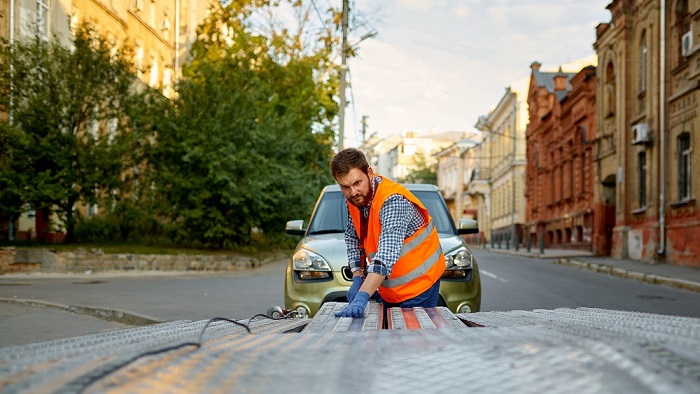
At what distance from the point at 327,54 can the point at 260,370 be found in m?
35.9

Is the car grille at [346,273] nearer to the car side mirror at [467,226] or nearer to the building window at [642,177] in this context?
the car side mirror at [467,226]

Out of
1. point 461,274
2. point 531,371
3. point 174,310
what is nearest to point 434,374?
point 531,371

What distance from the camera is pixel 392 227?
4.10 m

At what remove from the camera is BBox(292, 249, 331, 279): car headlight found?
721 centimetres

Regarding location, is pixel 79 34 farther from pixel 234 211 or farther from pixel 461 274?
pixel 461 274

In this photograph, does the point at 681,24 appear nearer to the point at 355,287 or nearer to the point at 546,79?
the point at 355,287

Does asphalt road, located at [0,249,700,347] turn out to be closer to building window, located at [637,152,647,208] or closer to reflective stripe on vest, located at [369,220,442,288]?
reflective stripe on vest, located at [369,220,442,288]

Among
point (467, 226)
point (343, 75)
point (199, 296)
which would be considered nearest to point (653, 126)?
point (343, 75)

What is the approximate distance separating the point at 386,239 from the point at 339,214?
14.9 ft

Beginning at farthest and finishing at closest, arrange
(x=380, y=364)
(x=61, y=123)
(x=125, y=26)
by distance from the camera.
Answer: (x=125, y=26), (x=61, y=123), (x=380, y=364)

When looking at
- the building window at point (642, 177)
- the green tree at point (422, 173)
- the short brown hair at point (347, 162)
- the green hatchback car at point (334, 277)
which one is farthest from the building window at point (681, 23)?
the green tree at point (422, 173)

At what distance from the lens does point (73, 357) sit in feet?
6.23

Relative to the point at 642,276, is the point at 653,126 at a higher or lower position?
higher

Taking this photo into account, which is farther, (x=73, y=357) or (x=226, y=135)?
(x=226, y=135)
